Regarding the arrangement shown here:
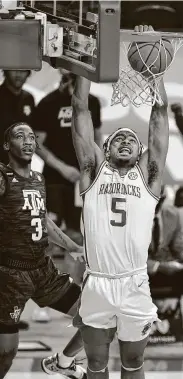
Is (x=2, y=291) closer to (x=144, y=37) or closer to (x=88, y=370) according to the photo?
(x=88, y=370)

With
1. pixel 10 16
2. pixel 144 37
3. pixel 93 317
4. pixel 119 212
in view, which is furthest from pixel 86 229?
pixel 10 16

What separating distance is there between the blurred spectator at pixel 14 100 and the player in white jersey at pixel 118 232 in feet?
1.14

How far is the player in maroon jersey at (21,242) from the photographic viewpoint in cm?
439

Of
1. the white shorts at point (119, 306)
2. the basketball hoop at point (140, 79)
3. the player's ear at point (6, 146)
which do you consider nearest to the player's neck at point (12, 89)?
the player's ear at point (6, 146)

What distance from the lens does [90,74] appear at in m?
3.29

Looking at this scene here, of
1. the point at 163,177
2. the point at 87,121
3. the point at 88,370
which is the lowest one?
the point at 88,370

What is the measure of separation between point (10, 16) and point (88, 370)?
2.02 metres

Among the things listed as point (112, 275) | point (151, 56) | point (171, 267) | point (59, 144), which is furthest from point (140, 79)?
point (171, 267)

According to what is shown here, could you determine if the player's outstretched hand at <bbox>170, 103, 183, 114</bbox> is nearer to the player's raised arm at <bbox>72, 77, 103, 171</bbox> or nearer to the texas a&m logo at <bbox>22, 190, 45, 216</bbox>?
the player's raised arm at <bbox>72, 77, 103, 171</bbox>

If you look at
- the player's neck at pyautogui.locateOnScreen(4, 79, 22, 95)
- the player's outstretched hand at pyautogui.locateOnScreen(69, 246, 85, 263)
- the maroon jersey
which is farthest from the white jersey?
the player's neck at pyautogui.locateOnScreen(4, 79, 22, 95)

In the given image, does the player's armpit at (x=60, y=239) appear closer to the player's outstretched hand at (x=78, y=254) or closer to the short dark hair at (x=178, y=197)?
the player's outstretched hand at (x=78, y=254)

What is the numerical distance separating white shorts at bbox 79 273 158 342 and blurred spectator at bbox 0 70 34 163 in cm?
99

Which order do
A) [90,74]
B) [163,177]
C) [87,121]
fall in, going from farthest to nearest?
[163,177] < [87,121] < [90,74]

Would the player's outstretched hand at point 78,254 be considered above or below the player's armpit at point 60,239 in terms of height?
below
